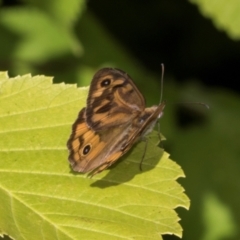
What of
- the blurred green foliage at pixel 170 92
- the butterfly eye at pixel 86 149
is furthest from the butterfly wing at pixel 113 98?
the blurred green foliage at pixel 170 92

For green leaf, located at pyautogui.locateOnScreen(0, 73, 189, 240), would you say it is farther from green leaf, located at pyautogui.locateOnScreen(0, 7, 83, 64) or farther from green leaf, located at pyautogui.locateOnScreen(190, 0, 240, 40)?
green leaf, located at pyautogui.locateOnScreen(0, 7, 83, 64)

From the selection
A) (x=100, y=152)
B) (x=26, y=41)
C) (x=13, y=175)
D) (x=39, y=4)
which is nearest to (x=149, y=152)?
(x=100, y=152)

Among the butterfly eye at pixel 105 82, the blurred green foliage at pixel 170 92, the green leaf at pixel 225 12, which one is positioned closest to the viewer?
the butterfly eye at pixel 105 82

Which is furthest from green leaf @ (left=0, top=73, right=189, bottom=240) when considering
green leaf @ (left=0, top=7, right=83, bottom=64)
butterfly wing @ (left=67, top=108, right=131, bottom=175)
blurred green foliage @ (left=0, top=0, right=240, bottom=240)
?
green leaf @ (left=0, top=7, right=83, bottom=64)

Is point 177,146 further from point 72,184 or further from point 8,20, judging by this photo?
point 72,184

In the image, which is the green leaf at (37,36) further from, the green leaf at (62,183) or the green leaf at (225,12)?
the green leaf at (62,183)

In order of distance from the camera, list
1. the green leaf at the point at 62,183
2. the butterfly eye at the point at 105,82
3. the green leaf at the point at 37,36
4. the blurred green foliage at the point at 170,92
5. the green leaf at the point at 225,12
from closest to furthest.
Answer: the green leaf at the point at 62,183
the butterfly eye at the point at 105,82
the green leaf at the point at 225,12
the blurred green foliage at the point at 170,92
the green leaf at the point at 37,36

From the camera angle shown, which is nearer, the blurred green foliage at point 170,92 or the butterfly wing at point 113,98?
the butterfly wing at point 113,98

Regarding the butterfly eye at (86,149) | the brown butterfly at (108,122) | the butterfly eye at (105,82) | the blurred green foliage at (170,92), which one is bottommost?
the blurred green foliage at (170,92)
